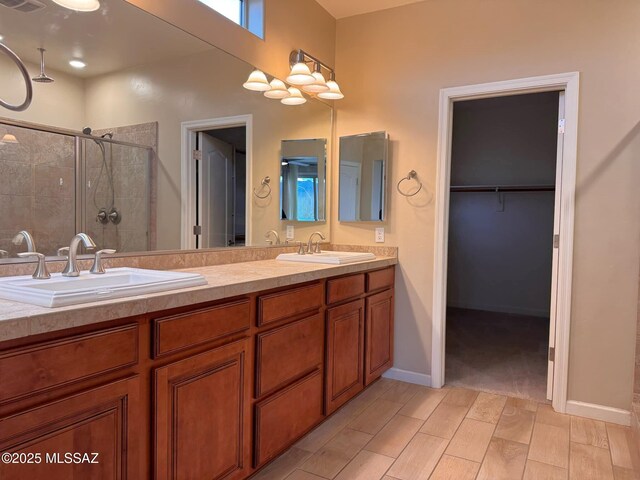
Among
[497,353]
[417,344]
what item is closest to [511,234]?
[497,353]

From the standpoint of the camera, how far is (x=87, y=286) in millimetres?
1518

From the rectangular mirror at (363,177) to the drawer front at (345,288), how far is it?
2.35ft

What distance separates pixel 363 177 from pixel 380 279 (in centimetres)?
81

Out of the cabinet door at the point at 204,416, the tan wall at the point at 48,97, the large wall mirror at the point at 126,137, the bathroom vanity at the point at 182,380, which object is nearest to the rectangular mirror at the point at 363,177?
the large wall mirror at the point at 126,137

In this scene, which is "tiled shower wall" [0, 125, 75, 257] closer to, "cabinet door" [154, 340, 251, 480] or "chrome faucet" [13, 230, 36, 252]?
"chrome faucet" [13, 230, 36, 252]

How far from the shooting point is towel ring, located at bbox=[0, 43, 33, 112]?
1447 mm

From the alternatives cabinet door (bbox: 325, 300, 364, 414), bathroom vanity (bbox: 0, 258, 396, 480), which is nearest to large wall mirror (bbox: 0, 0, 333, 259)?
bathroom vanity (bbox: 0, 258, 396, 480)

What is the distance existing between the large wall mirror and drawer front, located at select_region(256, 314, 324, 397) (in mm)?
689

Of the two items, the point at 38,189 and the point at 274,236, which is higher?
the point at 38,189

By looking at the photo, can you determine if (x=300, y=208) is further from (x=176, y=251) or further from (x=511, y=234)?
(x=511, y=234)

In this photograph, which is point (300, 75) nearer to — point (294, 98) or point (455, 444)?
point (294, 98)

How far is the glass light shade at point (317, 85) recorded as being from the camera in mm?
2870

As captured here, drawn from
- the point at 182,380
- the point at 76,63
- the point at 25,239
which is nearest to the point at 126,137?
the point at 76,63

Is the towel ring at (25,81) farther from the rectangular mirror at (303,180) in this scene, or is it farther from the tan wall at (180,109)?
the rectangular mirror at (303,180)
